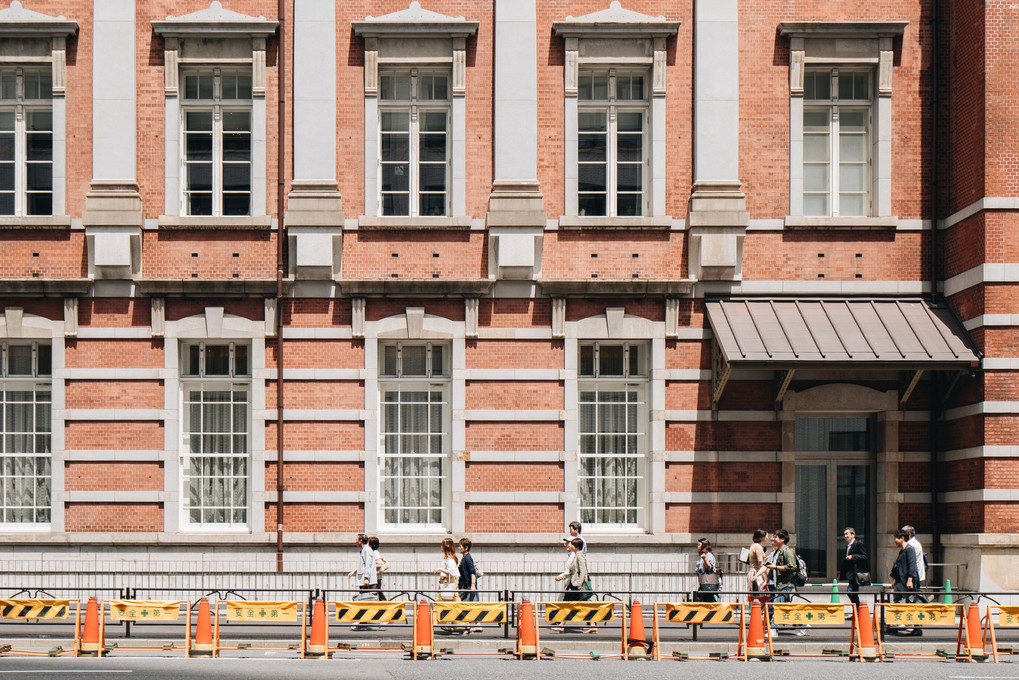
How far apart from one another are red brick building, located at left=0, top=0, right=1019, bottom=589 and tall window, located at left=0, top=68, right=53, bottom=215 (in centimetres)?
6

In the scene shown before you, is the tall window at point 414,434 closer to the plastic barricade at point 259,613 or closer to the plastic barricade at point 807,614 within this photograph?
the plastic barricade at point 259,613

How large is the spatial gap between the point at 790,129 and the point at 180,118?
11.2m

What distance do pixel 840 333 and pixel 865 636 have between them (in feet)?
21.5

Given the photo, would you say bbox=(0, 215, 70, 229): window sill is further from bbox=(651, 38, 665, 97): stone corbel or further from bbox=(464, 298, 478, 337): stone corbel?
bbox=(651, 38, 665, 97): stone corbel

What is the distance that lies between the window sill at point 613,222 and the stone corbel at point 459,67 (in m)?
2.98

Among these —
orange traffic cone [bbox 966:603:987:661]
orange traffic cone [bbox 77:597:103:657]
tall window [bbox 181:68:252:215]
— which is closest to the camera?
orange traffic cone [bbox 77:597:103:657]

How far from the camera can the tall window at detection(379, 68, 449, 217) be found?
79.7 feet

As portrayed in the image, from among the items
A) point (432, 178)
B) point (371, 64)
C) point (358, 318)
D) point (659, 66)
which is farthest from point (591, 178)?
point (358, 318)

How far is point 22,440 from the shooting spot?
2398 centimetres

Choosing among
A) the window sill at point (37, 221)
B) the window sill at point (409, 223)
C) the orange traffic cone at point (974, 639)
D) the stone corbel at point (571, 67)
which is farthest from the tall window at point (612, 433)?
the window sill at point (37, 221)

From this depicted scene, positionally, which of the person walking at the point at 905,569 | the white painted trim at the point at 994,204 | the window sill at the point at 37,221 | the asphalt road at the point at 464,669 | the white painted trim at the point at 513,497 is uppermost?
the white painted trim at the point at 994,204

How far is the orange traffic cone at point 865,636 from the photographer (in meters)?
18.3

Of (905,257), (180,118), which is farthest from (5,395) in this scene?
(905,257)

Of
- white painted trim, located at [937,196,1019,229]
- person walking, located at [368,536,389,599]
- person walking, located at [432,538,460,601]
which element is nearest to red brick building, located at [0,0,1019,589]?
white painted trim, located at [937,196,1019,229]
